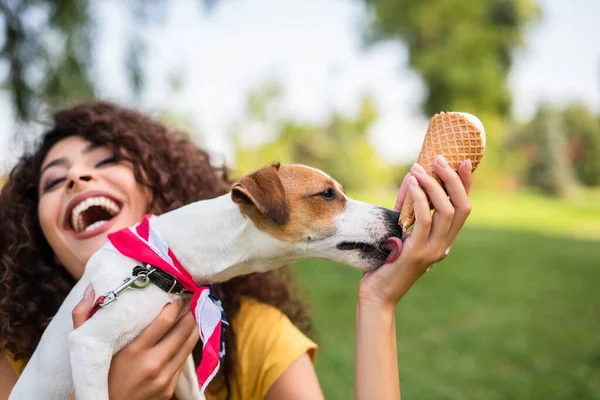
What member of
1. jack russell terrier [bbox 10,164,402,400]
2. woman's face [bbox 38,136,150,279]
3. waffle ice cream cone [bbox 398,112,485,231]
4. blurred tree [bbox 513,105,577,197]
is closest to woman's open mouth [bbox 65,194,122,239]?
woman's face [bbox 38,136,150,279]

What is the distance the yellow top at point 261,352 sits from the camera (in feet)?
7.15

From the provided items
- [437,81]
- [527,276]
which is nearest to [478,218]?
[437,81]

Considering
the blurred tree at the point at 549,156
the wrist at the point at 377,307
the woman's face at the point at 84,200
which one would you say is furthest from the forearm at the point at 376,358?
the blurred tree at the point at 549,156

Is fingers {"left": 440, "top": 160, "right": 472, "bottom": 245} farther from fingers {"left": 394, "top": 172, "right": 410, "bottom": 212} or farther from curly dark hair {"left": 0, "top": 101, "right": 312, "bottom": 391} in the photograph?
curly dark hair {"left": 0, "top": 101, "right": 312, "bottom": 391}

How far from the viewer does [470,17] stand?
1758 cm

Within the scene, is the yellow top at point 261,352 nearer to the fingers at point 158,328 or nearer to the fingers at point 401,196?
the fingers at point 158,328

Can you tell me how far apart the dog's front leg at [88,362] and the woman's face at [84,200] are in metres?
0.51

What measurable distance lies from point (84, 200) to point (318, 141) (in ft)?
89.6

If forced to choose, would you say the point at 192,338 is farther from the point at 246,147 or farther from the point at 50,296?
the point at 246,147

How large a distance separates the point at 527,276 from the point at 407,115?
15.6m

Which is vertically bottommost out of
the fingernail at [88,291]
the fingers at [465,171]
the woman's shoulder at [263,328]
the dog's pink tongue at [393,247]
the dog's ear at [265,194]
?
the woman's shoulder at [263,328]

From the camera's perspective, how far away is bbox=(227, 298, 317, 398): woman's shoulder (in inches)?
85.7

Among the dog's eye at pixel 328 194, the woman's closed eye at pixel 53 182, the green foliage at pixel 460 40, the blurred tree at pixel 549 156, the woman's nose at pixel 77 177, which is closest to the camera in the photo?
the dog's eye at pixel 328 194

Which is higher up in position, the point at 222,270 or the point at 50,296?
the point at 222,270
